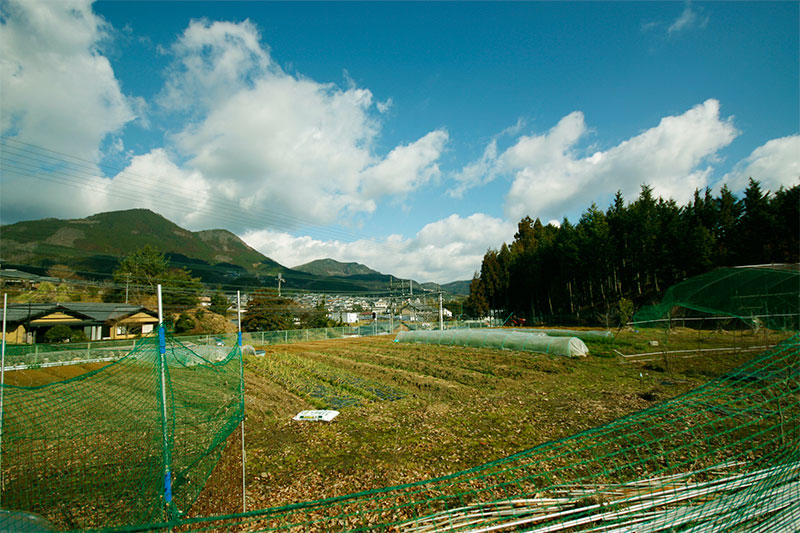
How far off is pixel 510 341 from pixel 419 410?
11.5 metres

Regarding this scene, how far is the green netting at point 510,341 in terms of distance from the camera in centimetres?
1627

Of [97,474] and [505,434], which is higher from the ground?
[97,474]

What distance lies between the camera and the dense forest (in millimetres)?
27266

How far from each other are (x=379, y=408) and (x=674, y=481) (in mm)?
6619

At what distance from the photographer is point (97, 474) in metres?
5.10

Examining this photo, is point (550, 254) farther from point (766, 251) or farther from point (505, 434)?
point (505, 434)

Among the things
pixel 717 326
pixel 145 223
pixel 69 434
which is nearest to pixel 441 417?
pixel 69 434

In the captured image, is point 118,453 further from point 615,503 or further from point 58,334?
point 58,334

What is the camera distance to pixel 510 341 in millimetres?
19031

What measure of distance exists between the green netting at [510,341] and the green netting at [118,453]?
45.6 ft

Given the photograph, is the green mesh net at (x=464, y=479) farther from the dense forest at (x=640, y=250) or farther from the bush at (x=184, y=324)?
the bush at (x=184, y=324)

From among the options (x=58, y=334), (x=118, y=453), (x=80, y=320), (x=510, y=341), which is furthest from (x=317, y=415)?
(x=80, y=320)

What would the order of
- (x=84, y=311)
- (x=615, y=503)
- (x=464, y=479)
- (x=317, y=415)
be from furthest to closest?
(x=84, y=311) < (x=317, y=415) < (x=464, y=479) < (x=615, y=503)

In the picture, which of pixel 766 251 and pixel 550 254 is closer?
pixel 766 251
